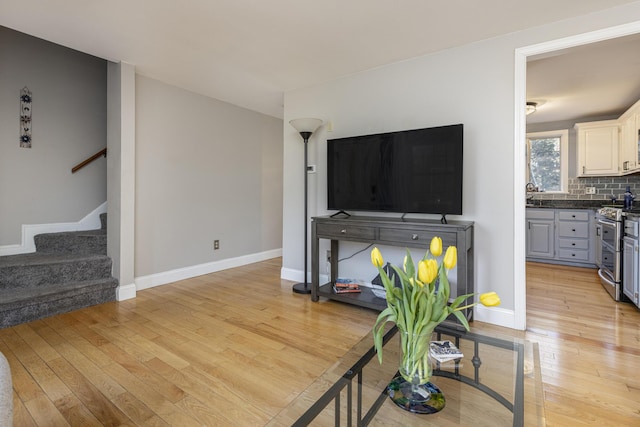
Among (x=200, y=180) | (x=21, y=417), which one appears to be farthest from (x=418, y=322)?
(x=200, y=180)

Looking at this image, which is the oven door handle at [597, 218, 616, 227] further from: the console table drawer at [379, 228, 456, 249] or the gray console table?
the console table drawer at [379, 228, 456, 249]

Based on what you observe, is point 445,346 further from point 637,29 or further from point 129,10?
point 129,10

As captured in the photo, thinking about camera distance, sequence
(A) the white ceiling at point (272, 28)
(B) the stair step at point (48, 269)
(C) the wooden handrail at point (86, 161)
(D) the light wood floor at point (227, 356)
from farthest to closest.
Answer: (C) the wooden handrail at point (86, 161) → (B) the stair step at point (48, 269) → (A) the white ceiling at point (272, 28) → (D) the light wood floor at point (227, 356)

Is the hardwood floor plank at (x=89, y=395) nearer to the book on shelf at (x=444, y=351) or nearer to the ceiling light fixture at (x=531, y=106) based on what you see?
the book on shelf at (x=444, y=351)

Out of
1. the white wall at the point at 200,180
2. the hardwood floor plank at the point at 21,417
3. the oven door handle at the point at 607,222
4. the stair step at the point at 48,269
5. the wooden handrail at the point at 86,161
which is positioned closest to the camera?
the hardwood floor plank at the point at 21,417

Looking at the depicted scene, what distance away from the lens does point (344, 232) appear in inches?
112

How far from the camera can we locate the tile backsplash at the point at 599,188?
4562 mm

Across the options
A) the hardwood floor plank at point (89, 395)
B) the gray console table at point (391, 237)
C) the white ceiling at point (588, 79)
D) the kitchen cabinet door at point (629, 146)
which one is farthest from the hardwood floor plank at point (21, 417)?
the kitchen cabinet door at point (629, 146)

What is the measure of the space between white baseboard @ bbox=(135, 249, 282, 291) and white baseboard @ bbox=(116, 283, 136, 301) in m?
0.20

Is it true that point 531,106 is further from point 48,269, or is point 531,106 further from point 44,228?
point 44,228

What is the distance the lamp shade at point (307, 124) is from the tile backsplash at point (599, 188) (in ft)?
13.7

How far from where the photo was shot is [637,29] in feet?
6.77

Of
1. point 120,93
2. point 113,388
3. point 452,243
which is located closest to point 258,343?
point 113,388

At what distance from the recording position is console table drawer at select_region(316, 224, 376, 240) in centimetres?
269
